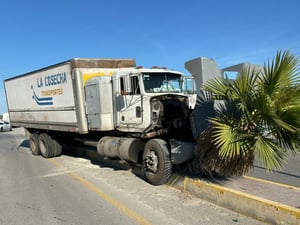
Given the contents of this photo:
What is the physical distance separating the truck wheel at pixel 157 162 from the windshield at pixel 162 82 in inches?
57.7

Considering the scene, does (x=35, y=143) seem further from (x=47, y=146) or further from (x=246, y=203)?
(x=246, y=203)

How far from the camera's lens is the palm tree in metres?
4.48

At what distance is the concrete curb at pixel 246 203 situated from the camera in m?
4.13

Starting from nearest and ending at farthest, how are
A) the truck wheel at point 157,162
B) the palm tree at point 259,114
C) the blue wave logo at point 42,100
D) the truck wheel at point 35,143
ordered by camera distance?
1. the palm tree at point 259,114
2. the truck wheel at point 157,162
3. the blue wave logo at point 42,100
4. the truck wheel at point 35,143

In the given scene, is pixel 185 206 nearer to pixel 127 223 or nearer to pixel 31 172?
pixel 127 223

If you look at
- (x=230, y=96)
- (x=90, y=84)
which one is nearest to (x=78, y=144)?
(x=90, y=84)

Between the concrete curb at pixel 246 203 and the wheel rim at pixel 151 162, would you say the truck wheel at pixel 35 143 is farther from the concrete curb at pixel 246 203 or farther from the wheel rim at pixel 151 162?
the concrete curb at pixel 246 203

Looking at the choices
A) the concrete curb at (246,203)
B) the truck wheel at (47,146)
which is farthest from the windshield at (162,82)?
the truck wheel at (47,146)

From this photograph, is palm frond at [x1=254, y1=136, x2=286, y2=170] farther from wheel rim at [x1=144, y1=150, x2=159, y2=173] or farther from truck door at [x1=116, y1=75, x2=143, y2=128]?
truck door at [x1=116, y1=75, x2=143, y2=128]

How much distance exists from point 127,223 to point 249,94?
290 cm

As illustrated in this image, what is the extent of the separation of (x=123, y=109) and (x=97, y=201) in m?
2.95

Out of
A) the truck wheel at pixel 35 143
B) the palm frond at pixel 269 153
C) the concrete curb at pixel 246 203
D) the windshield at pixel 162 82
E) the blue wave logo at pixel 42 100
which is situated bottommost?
the truck wheel at pixel 35 143

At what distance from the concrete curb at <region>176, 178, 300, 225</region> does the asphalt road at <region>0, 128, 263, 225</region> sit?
0.39 feet

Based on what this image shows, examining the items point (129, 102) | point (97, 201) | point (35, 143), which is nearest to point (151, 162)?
point (97, 201)
